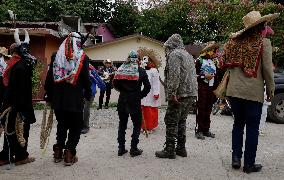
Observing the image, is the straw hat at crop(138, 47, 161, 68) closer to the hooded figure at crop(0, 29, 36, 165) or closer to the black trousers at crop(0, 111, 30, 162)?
the hooded figure at crop(0, 29, 36, 165)

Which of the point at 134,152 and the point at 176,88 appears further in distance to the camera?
the point at 134,152

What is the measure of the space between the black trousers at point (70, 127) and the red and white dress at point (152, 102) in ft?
9.73

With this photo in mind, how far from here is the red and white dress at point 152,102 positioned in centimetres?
965

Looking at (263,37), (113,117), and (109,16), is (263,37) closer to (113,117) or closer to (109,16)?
(113,117)

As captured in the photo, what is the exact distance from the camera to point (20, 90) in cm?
638

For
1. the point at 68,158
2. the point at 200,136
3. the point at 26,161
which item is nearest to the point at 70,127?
the point at 68,158

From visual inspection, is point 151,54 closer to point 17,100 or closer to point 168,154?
point 168,154

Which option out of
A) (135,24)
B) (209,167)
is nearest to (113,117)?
(209,167)

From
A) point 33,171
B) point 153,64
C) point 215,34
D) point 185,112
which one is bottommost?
point 33,171

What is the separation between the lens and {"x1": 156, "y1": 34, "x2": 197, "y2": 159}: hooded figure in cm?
701

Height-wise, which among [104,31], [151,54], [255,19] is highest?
[104,31]

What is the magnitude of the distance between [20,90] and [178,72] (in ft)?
7.55

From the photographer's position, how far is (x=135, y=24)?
114ft

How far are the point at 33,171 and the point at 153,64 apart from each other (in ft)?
14.1
